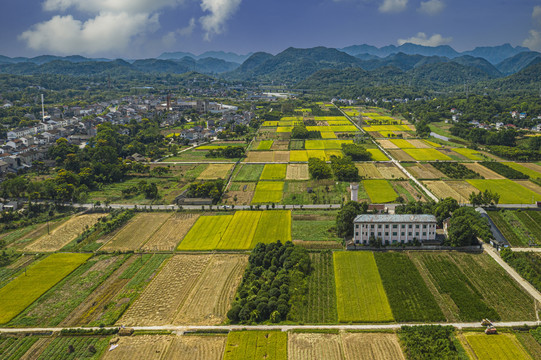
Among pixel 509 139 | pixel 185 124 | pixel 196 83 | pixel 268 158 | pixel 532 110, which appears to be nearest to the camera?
pixel 268 158

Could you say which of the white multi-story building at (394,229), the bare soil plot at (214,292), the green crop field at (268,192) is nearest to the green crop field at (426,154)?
the green crop field at (268,192)

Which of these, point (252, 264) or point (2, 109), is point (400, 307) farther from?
point (2, 109)

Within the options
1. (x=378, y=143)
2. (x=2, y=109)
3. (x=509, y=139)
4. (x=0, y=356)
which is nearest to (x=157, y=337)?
(x=0, y=356)

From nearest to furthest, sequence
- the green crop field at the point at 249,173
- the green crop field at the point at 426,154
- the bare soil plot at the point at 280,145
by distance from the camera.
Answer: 1. the green crop field at the point at 249,173
2. the green crop field at the point at 426,154
3. the bare soil plot at the point at 280,145

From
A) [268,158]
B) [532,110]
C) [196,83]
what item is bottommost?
[268,158]

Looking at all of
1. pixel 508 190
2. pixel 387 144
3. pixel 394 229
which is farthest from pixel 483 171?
pixel 394 229

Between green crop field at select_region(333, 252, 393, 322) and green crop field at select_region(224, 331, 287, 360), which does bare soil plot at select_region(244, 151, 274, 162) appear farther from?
green crop field at select_region(224, 331, 287, 360)

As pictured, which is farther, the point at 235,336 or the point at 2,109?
the point at 2,109

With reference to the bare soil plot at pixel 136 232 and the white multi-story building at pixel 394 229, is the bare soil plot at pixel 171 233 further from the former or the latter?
the white multi-story building at pixel 394 229
